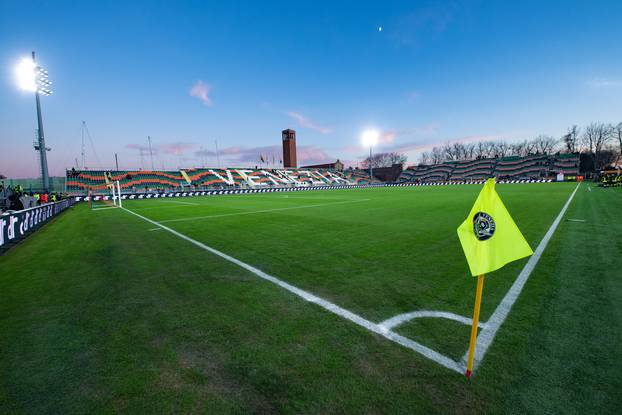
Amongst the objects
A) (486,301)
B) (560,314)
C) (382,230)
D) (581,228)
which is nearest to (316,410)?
(486,301)

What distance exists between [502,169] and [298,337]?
106626 millimetres

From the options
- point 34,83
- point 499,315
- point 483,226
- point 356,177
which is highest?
point 34,83

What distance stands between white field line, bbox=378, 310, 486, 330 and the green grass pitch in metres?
0.10

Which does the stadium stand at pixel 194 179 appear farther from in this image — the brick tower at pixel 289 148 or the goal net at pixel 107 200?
the brick tower at pixel 289 148

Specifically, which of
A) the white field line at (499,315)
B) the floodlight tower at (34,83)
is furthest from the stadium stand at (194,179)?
the white field line at (499,315)

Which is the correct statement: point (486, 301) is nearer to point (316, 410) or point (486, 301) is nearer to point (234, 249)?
point (316, 410)

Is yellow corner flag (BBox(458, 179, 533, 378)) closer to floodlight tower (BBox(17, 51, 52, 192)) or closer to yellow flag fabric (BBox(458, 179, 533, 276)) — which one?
yellow flag fabric (BBox(458, 179, 533, 276))

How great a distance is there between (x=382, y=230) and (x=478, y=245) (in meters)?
6.52

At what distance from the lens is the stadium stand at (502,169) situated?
7581 centimetres

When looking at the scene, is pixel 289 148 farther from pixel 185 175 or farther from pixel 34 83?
pixel 34 83

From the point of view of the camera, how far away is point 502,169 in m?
87.2

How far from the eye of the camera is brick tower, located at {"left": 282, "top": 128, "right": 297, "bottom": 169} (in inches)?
4360

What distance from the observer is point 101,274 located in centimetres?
521

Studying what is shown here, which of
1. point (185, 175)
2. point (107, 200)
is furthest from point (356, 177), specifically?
point (107, 200)
